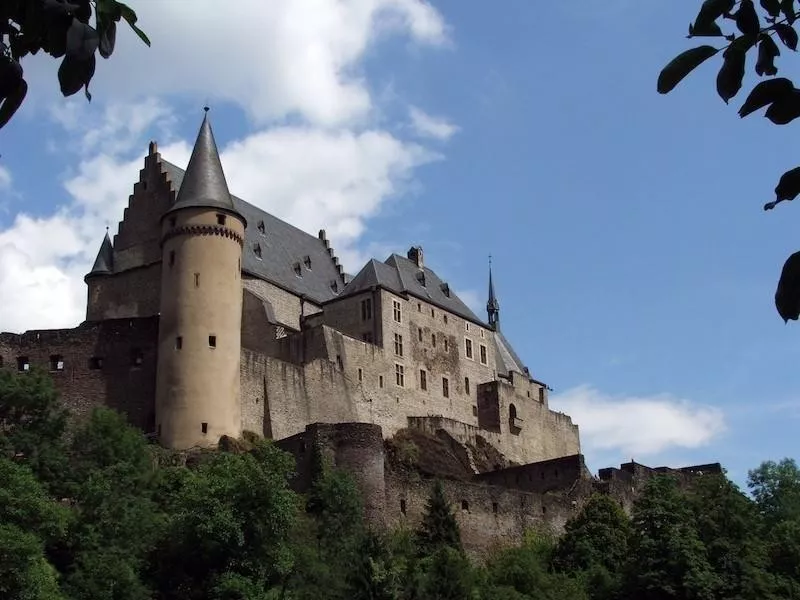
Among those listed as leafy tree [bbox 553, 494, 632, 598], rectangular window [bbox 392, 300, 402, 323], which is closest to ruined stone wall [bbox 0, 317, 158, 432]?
rectangular window [bbox 392, 300, 402, 323]

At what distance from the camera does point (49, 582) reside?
3095 centimetres

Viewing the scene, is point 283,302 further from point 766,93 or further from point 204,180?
point 766,93

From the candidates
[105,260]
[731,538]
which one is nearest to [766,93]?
[731,538]

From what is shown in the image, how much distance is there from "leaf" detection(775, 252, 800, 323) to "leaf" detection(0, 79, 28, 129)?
9.21ft

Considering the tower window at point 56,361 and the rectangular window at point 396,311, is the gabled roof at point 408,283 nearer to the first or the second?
the rectangular window at point 396,311

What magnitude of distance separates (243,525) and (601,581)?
12403 millimetres

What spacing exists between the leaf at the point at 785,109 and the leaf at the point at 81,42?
97.6 inches

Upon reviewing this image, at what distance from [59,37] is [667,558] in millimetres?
36394

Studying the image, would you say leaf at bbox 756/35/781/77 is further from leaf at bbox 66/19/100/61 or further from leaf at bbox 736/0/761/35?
leaf at bbox 66/19/100/61

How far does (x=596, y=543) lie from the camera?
4334 centimetres

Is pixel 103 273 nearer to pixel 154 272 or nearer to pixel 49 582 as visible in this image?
pixel 154 272

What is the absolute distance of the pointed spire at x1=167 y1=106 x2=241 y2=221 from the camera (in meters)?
51.1

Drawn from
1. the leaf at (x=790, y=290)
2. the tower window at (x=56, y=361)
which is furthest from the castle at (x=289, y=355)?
the leaf at (x=790, y=290)

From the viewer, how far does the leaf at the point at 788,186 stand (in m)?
4.62
